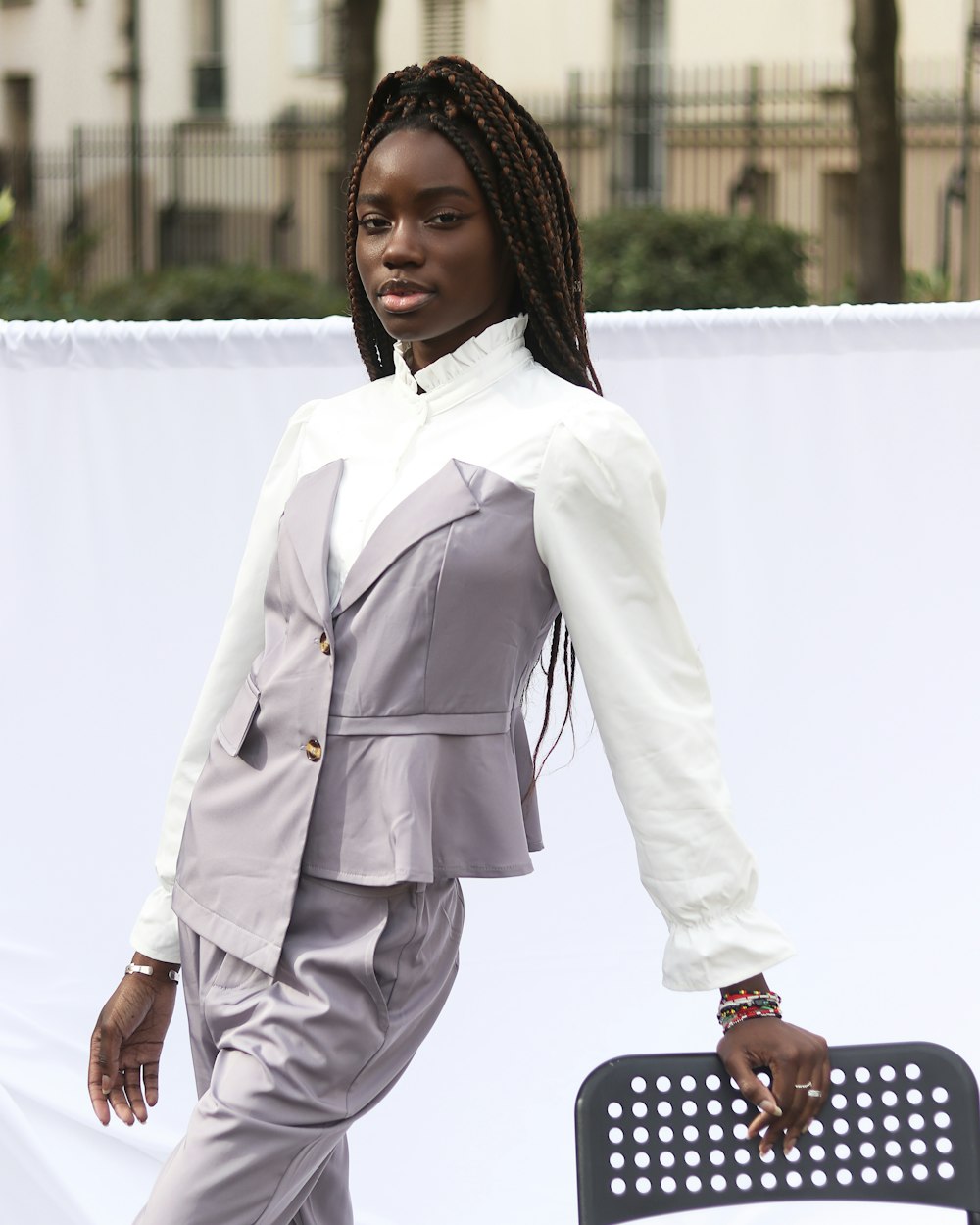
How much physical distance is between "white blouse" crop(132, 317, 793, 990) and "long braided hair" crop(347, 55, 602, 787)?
4 cm

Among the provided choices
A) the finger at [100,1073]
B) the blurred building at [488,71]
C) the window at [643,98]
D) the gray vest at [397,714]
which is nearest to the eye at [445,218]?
the gray vest at [397,714]

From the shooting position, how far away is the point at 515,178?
5.35 feet

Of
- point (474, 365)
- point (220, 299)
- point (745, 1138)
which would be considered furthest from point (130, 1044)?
point (220, 299)

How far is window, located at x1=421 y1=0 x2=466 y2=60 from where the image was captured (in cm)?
1859

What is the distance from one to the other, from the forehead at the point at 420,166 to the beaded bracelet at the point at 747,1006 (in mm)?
748

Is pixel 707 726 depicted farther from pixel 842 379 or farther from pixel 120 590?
pixel 120 590

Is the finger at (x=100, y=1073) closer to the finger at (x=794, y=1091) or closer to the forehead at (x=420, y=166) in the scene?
the finger at (x=794, y=1091)

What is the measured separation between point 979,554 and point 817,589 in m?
0.26

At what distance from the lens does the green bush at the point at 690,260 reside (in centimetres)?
946

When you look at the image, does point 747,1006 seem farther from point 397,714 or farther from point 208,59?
point 208,59

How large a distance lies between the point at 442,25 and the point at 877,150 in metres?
11.2

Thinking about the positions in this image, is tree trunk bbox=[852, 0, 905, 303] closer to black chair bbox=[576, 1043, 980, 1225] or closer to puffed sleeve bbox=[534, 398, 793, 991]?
puffed sleeve bbox=[534, 398, 793, 991]

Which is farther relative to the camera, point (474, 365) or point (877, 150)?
point (877, 150)

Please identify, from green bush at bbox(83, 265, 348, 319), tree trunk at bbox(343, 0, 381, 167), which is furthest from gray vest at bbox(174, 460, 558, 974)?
green bush at bbox(83, 265, 348, 319)
